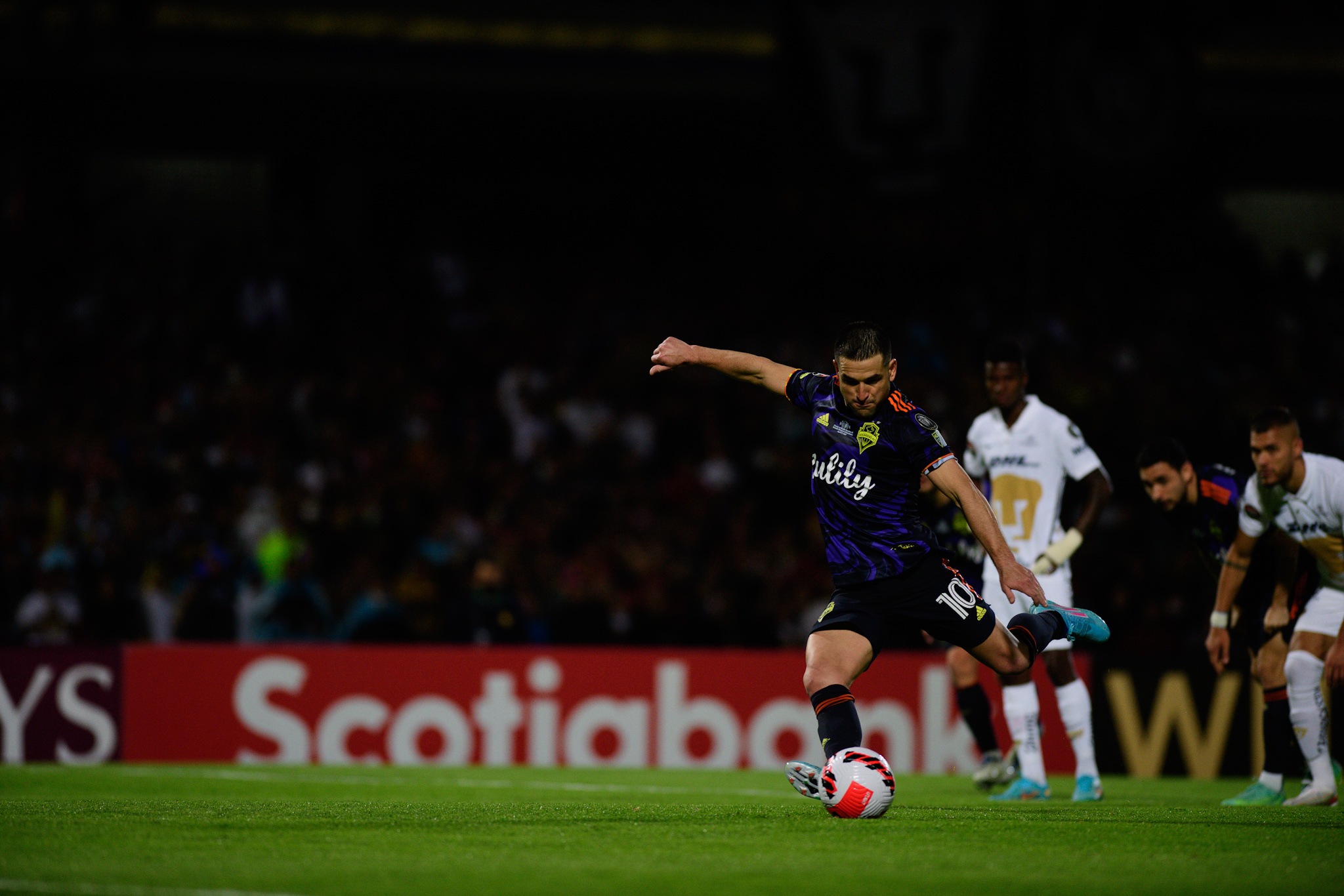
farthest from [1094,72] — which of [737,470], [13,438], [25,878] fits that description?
[25,878]

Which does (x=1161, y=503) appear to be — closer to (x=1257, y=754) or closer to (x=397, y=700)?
(x=1257, y=754)

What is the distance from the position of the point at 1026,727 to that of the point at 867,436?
3110 mm

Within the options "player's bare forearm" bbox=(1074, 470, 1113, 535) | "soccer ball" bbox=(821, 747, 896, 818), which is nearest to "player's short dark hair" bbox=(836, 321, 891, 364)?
"soccer ball" bbox=(821, 747, 896, 818)

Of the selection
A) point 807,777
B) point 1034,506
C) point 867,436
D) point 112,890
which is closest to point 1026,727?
point 1034,506

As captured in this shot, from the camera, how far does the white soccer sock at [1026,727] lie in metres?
10.0

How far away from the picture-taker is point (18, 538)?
16.2m

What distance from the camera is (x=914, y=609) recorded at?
7.86 m

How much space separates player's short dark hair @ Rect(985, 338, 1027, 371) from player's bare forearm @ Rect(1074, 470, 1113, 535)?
0.79m

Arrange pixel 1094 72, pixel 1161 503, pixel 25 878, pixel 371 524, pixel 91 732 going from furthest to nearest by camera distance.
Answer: pixel 1094 72 < pixel 371 524 < pixel 91 732 < pixel 1161 503 < pixel 25 878

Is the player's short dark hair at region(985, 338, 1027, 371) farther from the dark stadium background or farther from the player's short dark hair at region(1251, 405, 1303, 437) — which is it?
the dark stadium background

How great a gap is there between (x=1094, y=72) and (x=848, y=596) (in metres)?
13.0

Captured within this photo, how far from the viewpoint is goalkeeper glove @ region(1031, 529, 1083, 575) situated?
9953 mm

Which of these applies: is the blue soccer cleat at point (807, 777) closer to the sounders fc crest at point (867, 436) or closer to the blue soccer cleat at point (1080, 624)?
the blue soccer cleat at point (1080, 624)

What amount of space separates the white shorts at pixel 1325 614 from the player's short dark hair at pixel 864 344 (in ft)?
12.1
